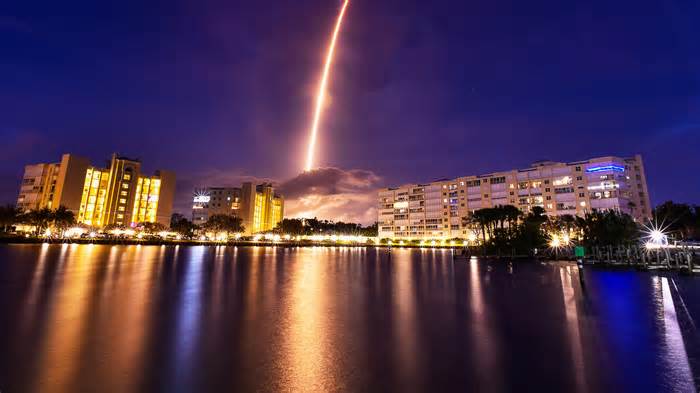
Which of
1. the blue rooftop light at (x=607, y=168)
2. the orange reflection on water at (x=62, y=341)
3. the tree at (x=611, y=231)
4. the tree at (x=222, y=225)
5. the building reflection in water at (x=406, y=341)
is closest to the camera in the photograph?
the orange reflection on water at (x=62, y=341)

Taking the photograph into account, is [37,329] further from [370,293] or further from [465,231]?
[465,231]

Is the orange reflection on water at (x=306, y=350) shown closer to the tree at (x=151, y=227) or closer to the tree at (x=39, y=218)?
the tree at (x=39, y=218)

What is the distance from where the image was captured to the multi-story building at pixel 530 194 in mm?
133125

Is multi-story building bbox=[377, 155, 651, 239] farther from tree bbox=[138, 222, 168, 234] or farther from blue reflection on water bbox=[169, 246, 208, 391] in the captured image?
blue reflection on water bbox=[169, 246, 208, 391]

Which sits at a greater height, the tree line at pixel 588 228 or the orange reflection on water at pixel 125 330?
the tree line at pixel 588 228

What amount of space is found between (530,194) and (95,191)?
650 feet

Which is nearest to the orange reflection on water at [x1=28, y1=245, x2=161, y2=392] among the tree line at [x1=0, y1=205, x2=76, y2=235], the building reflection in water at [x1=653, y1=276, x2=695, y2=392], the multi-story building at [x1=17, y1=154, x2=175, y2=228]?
the building reflection in water at [x1=653, y1=276, x2=695, y2=392]

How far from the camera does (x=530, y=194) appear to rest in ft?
493

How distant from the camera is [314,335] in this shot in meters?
10.7

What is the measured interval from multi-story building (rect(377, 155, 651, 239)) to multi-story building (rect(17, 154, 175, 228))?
13272 centimetres

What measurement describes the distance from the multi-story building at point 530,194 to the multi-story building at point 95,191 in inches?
5225

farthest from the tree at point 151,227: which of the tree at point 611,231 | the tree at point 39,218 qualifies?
the tree at point 611,231

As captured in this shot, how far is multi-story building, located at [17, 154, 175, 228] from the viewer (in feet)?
454

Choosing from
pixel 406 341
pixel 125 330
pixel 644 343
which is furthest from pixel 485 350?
pixel 125 330
